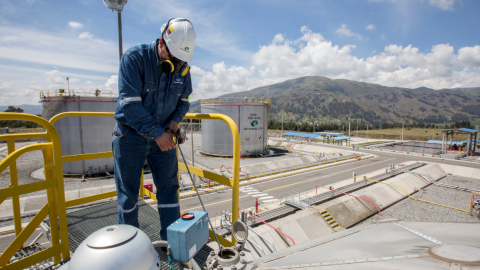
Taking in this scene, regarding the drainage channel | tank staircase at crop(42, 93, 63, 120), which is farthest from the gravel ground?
tank staircase at crop(42, 93, 63, 120)

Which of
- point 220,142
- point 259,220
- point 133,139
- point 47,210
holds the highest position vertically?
point 133,139

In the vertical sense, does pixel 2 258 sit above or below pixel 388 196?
above

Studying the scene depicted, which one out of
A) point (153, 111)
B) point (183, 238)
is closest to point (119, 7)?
point (153, 111)

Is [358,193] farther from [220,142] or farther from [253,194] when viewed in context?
[220,142]

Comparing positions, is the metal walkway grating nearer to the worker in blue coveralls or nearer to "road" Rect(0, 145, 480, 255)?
the worker in blue coveralls

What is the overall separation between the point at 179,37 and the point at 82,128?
2086cm

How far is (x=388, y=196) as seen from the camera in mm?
17219

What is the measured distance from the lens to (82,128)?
19.0 metres

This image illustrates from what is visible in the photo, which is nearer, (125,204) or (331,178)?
(125,204)

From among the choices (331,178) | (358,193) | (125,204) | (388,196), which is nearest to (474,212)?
(388,196)

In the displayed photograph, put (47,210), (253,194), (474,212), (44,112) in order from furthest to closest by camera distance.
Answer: (44,112) < (253,194) < (474,212) < (47,210)

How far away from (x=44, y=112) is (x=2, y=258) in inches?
891

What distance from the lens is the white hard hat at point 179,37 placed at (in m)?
2.47

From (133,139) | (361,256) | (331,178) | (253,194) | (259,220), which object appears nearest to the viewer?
(361,256)
